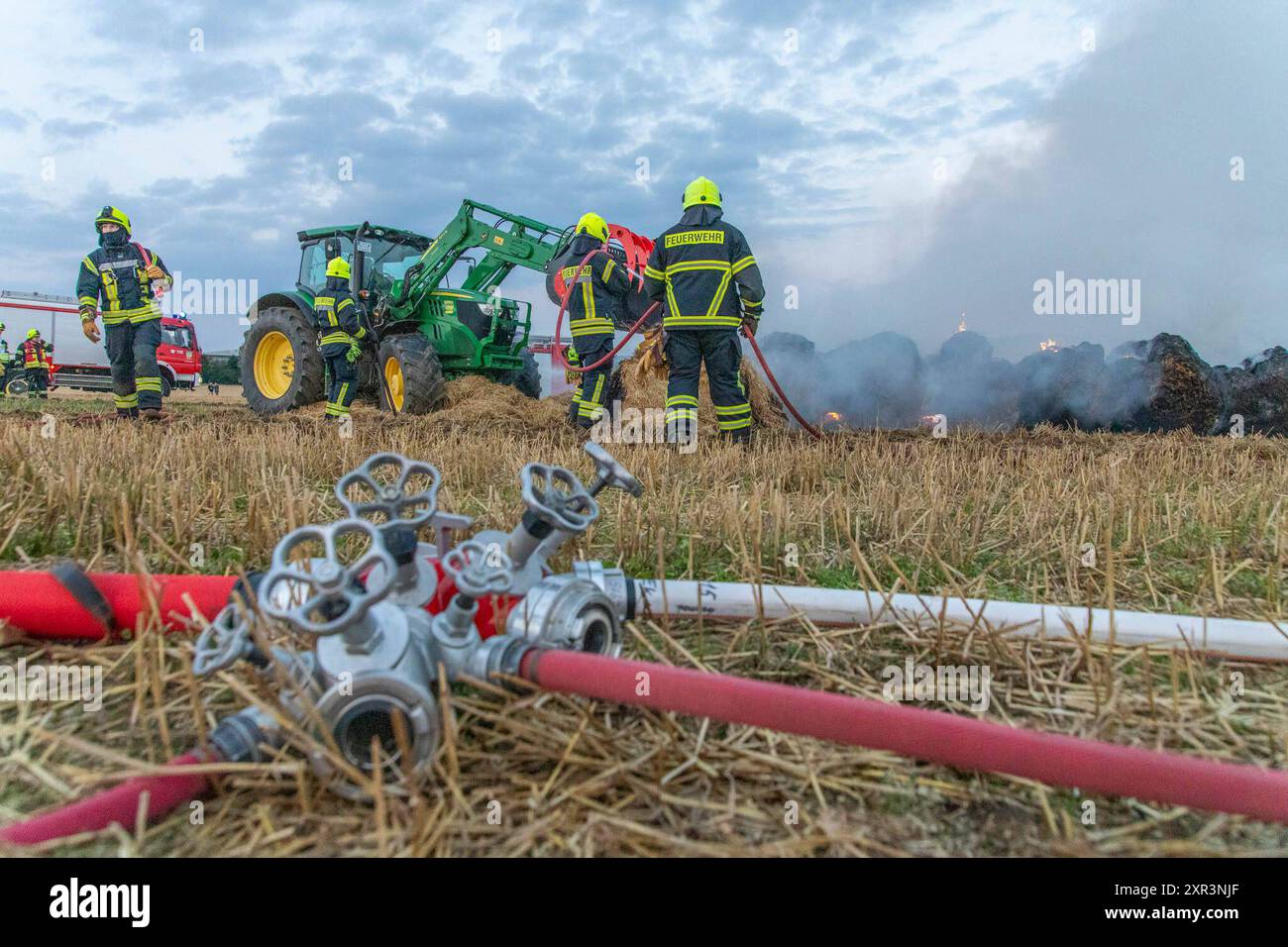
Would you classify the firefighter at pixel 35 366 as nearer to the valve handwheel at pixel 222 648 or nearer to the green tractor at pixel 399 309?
the green tractor at pixel 399 309

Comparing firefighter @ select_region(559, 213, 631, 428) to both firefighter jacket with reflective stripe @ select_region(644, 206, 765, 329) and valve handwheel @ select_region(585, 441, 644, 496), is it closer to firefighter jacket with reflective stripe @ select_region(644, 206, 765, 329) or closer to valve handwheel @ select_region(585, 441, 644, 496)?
firefighter jacket with reflective stripe @ select_region(644, 206, 765, 329)

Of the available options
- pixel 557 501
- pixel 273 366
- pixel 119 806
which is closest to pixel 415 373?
pixel 273 366

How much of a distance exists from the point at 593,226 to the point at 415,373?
2.83m

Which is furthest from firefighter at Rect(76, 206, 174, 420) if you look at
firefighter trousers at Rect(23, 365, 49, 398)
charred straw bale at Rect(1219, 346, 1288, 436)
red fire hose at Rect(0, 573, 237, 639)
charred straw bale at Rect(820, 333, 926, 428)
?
firefighter trousers at Rect(23, 365, 49, 398)

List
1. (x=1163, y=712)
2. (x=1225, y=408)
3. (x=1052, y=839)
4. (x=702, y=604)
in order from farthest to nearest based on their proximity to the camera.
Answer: (x=1225, y=408)
(x=702, y=604)
(x=1163, y=712)
(x=1052, y=839)

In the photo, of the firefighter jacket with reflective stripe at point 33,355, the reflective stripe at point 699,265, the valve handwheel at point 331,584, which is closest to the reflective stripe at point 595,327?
the reflective stripe at point 699,265

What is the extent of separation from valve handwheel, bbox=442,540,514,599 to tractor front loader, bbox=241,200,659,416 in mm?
9021

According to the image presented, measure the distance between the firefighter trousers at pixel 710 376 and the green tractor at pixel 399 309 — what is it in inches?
181

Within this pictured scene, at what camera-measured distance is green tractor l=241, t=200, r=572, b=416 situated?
1077 centimetres

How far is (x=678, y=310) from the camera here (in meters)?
6.49

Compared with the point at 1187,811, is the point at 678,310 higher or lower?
higher
